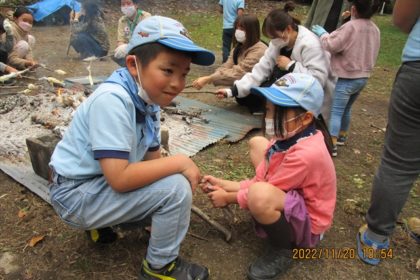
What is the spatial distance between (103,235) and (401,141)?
1.77 meters

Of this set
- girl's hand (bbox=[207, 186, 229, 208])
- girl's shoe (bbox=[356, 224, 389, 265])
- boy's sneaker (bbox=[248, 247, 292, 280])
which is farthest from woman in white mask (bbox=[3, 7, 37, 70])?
girl's shoe (bbox=[356, 224, 389, 265])

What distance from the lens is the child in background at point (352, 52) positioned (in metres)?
3.56

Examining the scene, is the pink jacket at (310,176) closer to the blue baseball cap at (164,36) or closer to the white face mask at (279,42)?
the blue baseball cap at (164,36)

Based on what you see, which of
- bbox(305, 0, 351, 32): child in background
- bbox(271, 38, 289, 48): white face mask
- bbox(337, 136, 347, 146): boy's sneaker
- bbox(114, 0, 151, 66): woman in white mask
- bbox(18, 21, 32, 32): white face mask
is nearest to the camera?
bbox(271, 38, 289, 48): white face mask

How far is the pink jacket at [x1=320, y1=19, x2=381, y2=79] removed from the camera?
357cm

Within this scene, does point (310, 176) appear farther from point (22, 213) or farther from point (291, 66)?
point (291, 66)

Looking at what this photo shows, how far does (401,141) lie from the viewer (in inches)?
77.7

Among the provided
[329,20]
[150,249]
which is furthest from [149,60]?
[329,20]

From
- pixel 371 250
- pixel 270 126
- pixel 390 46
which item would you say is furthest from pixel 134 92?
pixel 390 46

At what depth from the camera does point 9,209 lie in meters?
2.62

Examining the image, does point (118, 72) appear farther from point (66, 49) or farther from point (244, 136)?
point (66, 49)

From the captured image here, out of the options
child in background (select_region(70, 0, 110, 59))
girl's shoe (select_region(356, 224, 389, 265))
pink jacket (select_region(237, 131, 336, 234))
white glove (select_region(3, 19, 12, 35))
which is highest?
pink jacket (select_region(237, 131, 336, 234))

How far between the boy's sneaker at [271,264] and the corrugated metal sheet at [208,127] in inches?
62.2

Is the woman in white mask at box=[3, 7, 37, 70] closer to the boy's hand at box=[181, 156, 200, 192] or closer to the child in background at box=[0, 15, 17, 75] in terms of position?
the child in background at box=[0, 15, 17, 75]
